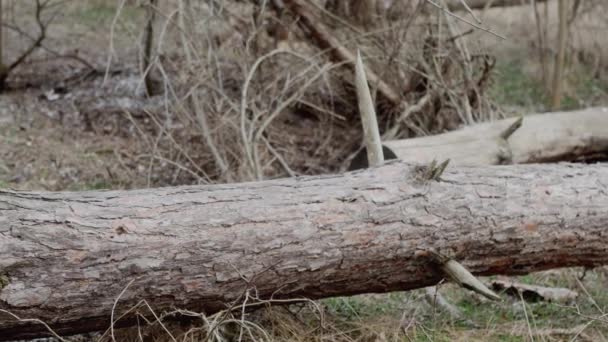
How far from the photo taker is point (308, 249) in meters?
3.28

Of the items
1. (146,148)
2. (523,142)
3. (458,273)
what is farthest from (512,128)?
(146,148)

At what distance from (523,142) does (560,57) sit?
2.61 metres

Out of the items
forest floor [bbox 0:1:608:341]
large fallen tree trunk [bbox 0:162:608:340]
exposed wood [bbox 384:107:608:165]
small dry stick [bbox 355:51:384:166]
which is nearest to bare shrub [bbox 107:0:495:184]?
forest floor [bbox 0:1:608:341]

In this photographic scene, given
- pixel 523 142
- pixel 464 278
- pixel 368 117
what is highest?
pixel 368 117

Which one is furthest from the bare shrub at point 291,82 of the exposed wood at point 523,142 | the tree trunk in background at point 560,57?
the tree trunk in background at point 560,57

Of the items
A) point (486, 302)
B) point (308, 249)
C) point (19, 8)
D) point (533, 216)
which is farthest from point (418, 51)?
point (19, 8)

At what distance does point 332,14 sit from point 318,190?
11.5 feet

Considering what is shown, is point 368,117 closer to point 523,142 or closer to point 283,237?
point 283,237

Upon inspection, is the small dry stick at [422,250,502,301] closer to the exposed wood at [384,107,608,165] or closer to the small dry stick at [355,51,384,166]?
the small dry stick at [355,51,384,166]

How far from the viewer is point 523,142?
19.2 feet

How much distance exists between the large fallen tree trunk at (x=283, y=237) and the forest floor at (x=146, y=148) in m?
0.31

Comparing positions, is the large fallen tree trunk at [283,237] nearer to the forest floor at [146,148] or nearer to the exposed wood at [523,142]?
the forest floor at [146,148]

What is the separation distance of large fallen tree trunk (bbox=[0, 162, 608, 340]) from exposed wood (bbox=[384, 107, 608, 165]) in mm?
1560

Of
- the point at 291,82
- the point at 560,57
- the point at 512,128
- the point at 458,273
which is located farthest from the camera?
the point at 560,57
